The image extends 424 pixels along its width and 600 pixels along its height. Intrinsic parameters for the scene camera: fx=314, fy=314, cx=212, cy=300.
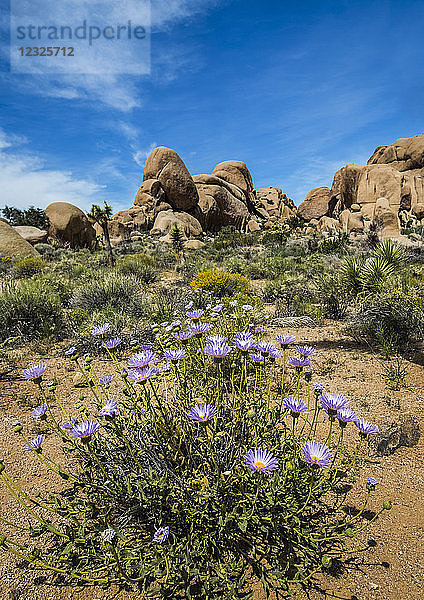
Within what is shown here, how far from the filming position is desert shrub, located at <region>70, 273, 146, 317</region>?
23.6ft

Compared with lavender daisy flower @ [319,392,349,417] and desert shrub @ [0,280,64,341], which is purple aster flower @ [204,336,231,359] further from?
desert shrub @ [0,280,64,341]

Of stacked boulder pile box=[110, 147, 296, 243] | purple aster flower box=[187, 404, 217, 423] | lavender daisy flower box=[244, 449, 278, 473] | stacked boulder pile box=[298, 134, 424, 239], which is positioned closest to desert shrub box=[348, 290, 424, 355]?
lavender daisy flower box=[244, 449, 278, 473]

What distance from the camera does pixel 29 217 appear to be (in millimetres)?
29156

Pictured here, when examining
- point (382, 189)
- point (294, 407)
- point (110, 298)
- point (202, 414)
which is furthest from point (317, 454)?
point (382, 189)

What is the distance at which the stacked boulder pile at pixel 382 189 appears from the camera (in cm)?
3114

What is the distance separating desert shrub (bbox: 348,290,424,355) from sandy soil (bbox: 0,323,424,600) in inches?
17.9

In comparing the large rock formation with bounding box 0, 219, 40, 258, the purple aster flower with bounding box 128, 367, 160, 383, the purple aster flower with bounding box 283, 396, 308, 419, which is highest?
the large rock formation with bounding box 0, 219, 40, 258

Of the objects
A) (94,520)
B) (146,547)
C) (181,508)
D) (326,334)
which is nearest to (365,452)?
(181,508)

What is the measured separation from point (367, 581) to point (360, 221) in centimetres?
3219

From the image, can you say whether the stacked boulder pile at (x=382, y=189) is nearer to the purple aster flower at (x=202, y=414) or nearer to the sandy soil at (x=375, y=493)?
the sandy soil at (x=375, y=493)

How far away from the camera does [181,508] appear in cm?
186

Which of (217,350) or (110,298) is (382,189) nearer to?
(110,298)

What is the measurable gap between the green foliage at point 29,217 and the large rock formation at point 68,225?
76 centimetres

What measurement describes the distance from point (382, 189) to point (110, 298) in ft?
113
